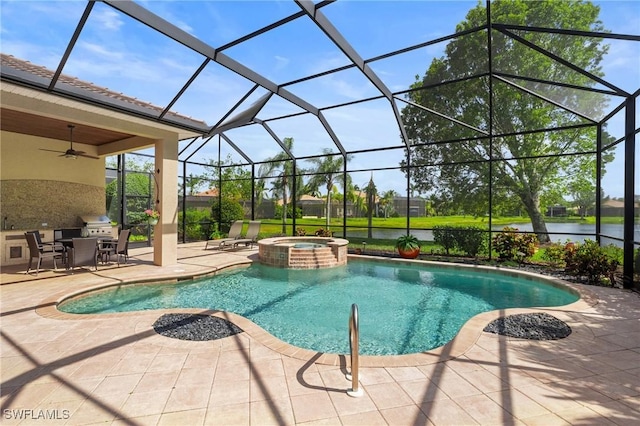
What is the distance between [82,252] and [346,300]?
6461 mm

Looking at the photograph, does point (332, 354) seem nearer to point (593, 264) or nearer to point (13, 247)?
point (593, 264)

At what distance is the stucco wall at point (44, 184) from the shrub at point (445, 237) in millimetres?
12095

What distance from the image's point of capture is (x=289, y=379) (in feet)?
9.81

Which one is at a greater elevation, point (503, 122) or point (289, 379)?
point (503, 122)

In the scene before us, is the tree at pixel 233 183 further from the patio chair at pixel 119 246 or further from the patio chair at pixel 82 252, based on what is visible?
the patio chair at pixel 82 252

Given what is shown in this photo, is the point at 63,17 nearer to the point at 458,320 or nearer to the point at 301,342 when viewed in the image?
the point at 301,342

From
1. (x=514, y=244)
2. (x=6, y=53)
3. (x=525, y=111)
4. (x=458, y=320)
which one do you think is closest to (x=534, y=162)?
(x=525, y=111)

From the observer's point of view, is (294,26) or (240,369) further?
(294,26)

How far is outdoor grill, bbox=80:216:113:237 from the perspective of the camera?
32.5 feet

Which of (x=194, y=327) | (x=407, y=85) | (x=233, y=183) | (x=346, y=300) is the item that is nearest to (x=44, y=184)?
(x=194, y=327)

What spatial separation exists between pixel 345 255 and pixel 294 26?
23.1 ft

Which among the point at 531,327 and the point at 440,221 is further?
the point at 440,221

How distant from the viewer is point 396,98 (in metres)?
9.66

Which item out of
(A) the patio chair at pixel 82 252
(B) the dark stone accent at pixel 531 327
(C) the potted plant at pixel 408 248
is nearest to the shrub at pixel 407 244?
(C) the potted plant at pixel 408 248
